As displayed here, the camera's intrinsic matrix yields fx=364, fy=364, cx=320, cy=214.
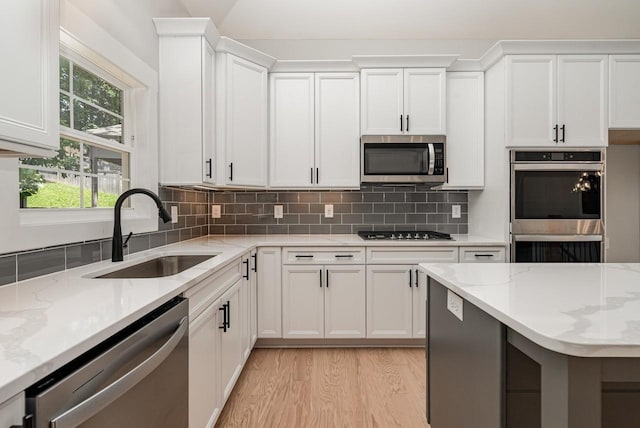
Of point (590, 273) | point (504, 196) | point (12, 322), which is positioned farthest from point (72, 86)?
point (504, 196)

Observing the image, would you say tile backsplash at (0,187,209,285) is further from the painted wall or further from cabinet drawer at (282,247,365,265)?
the painted wall

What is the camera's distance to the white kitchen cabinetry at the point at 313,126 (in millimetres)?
3170

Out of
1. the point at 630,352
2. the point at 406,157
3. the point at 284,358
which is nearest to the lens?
the point at 630,352

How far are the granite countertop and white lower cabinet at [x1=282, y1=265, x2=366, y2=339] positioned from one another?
1.30 m

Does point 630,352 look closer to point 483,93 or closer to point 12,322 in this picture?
point 12,322

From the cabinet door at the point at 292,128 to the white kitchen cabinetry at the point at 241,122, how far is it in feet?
0.32

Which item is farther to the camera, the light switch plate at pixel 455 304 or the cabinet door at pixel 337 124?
the cabinet door at pixel 337 124

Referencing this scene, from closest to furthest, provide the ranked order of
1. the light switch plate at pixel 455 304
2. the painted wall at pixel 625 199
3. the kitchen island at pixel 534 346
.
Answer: the kitchen island at pixel 534 346, the light switch plate at pixel 455 304, the painted wall at pixel 625 199

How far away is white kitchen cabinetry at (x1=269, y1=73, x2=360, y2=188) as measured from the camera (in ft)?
10.4

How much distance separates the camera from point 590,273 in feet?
4.70

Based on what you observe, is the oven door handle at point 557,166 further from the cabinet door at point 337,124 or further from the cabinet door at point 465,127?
the cabinet door at point 337,124

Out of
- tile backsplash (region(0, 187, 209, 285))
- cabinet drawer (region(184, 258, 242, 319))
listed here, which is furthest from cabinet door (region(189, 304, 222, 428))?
tile backsplash (region(0, 187, 209, 285))

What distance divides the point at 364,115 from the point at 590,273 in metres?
2.12

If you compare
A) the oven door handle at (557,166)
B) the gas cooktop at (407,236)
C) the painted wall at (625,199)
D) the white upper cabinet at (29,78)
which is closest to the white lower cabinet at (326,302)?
the gas cooktop at (407,236)
